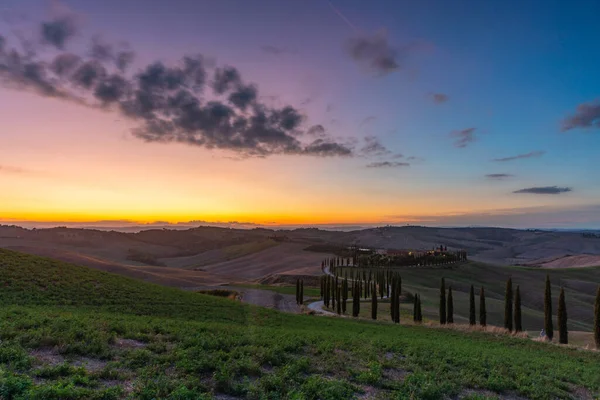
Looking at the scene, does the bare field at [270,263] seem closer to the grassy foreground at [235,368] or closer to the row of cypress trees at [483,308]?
the row of cypress trees at [483,308]

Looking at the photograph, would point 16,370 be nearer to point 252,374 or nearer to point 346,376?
point 252,374

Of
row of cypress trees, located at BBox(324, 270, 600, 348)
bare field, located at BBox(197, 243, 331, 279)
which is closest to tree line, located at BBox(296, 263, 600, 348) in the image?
row of cypress trees, located at BBox(324, 270, 600, 348)

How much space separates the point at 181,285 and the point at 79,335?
282 ft

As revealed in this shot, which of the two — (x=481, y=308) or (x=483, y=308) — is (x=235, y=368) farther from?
(x=481, y=308)

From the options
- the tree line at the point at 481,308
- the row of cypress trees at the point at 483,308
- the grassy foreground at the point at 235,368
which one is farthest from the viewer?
the tree line at the point at 481,308

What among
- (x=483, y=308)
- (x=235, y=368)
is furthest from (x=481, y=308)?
(x=235, y=368)

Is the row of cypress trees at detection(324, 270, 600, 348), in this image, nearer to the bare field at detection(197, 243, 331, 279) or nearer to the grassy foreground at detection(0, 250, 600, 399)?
the grassy foreground at detection(0, 250, 600, 399)

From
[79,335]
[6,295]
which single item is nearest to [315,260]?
[6,295]

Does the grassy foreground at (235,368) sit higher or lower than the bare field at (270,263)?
higher

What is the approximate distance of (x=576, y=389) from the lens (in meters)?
14.8

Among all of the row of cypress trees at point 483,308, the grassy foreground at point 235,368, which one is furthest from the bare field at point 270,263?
the grassy foreground at point 235,368

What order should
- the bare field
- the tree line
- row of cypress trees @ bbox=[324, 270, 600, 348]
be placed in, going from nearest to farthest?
1. row of cypress trees @ bbox=[324, 270, 600, 348]
2. the tree line
3. the bare field

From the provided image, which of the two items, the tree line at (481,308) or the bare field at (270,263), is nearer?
the tree line at (481,308)

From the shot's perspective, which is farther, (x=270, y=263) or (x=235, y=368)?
(x=270, y=263)
